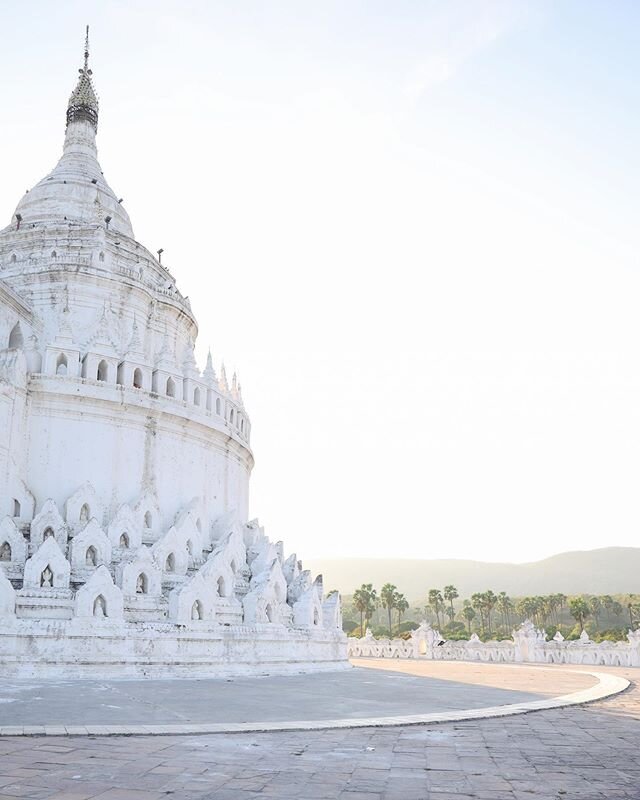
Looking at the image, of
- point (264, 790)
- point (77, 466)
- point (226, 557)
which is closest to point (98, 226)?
point (77, 466)

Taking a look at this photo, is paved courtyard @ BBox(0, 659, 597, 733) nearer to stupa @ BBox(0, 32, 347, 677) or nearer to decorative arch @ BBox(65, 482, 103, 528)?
stupa @ BBox(0, 32, 347, 677)

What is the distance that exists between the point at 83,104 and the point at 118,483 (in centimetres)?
2780

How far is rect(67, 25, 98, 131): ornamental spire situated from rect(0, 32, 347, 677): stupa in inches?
205

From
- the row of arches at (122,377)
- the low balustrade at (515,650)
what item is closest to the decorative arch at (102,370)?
the row of arches at (122,377)

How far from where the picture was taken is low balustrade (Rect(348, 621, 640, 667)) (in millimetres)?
48531

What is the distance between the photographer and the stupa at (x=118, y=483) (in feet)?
89.6

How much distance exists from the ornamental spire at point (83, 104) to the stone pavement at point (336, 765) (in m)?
45.6

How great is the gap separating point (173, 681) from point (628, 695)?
13.6 metres

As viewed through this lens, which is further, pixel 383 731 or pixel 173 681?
pixel 173 681

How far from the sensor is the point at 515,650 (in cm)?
5266

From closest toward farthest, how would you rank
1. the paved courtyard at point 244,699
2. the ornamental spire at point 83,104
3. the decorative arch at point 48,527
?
the paved courtyard at point 244,699
the decorative arch at point 48,527
the ornamental spire at point 83,104

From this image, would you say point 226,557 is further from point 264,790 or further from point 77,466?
point 264,790

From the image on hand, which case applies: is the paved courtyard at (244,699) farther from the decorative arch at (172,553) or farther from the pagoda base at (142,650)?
the decorative arch at (172,553)

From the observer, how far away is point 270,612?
32.5 metres
